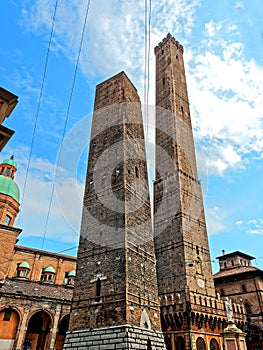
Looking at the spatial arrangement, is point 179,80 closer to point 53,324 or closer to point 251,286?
point 251,286

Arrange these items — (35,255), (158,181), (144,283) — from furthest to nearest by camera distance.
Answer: (35,255), (158,181), (144,283)

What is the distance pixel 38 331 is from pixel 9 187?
16.4 meters

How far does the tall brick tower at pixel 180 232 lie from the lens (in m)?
21.2

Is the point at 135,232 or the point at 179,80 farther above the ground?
the point at 179,80

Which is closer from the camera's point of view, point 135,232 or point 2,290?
point 135,232

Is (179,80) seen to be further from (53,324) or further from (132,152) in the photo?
(53,324)

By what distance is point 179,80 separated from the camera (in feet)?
122

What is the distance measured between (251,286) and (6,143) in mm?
31441

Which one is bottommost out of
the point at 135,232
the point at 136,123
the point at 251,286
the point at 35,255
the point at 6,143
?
the point at 6,143

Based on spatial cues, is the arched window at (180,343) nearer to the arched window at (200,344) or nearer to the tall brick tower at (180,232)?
the tall brick tower at (180,232)

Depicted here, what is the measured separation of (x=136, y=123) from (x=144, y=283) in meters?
11.3

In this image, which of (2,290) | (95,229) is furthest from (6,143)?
(2,290)

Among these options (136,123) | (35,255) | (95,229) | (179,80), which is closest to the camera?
(95,229)

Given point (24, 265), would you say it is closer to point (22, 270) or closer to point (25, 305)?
point (22, 270)
